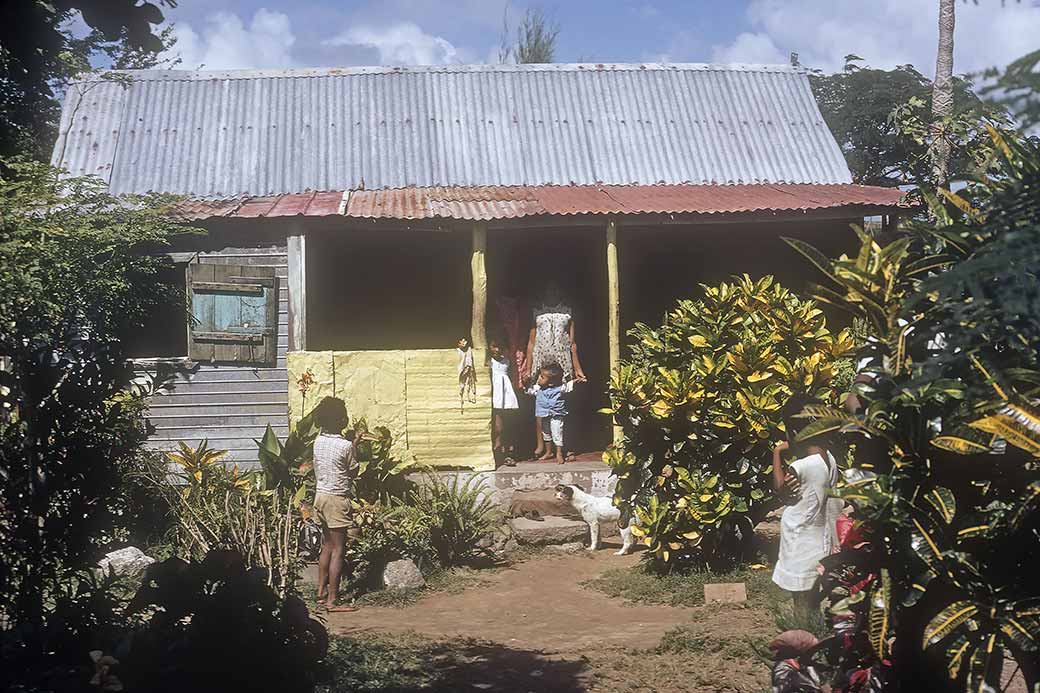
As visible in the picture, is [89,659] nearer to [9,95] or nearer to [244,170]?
[9,95]

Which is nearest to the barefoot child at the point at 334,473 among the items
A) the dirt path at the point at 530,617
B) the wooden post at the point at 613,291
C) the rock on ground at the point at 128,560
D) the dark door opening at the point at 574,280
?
the dirt path at the point at 530,617

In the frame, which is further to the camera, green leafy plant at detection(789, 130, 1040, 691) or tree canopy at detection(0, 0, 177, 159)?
tree canopy at detection(0, 0, 177, 159)

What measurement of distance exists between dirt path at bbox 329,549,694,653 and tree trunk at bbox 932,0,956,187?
869 cm

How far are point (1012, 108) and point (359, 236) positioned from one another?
1146 centimetres

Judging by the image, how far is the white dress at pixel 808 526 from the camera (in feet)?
21.7

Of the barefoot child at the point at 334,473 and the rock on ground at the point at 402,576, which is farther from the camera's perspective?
the rock on ground at the point at 402,576

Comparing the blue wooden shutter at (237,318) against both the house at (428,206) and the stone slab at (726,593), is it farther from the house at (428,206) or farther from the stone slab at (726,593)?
A: the stone slab at (726,593)

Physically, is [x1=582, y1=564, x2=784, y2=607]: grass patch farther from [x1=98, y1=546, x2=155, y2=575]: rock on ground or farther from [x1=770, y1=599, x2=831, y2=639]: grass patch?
[x1=98, y1=546, x2=155, y2=575]: rock on ground

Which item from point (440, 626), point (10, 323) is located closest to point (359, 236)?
point (440, 626)

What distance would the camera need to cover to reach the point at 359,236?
1362 centimetres

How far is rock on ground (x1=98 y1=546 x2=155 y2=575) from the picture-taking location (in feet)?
28.8

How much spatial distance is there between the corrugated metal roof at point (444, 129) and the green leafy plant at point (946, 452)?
9.02 metres

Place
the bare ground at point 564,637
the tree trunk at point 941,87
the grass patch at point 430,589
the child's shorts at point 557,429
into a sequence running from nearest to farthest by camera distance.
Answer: the bare ground at point 564,637, the grass patch at point 430,589, the child's shorts at point 557,429, the tree trunk at point 941,87

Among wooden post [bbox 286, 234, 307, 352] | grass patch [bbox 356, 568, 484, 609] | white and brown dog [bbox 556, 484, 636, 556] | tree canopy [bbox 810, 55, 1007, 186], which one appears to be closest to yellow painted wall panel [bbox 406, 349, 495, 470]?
wooden post [bbox 286, 234, 307, 352]
